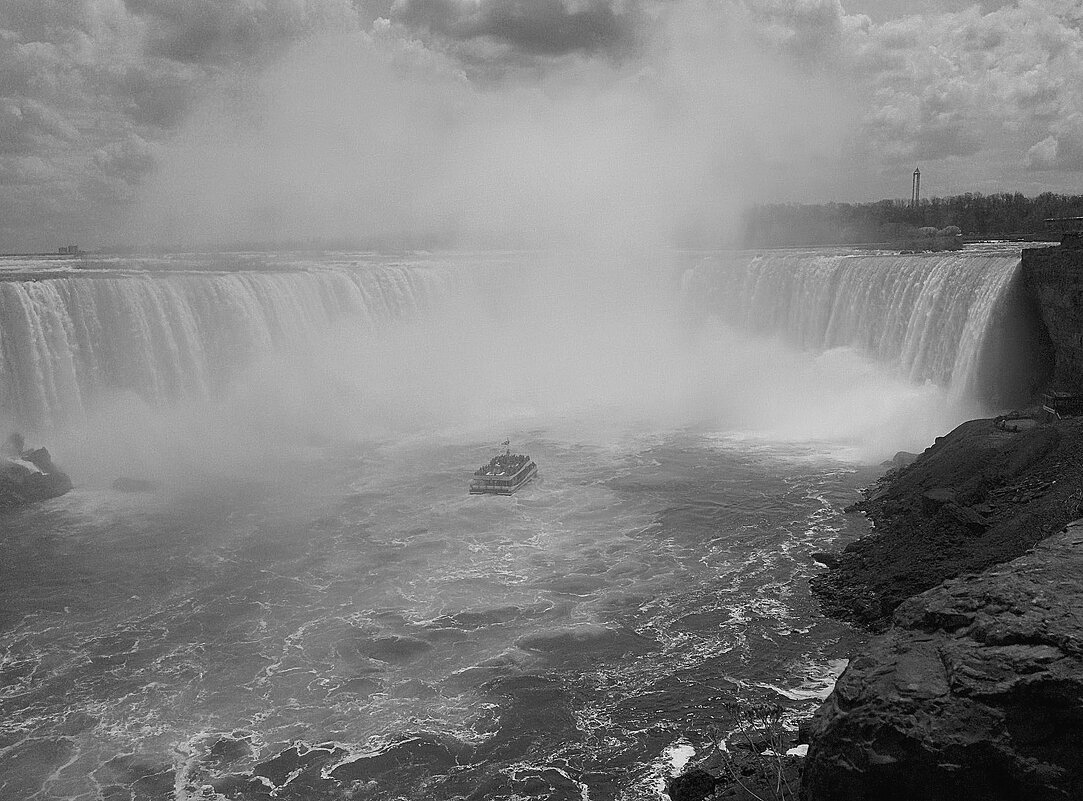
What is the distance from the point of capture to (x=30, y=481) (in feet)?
80.8

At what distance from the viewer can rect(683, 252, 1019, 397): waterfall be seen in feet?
92.7

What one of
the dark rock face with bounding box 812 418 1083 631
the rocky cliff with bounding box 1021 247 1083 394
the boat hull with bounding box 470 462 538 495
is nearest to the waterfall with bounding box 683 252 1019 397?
the rocky cliff with bounding box 1021 247 1083 394

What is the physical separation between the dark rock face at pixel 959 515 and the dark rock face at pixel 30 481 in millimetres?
21081

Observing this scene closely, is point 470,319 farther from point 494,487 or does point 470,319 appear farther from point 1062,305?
point 1062,305

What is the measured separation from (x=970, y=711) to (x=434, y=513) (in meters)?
17.3

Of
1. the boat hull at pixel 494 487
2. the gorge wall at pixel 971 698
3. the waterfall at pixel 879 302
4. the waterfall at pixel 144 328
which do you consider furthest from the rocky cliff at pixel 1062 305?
the waterfall at pixel 144 328

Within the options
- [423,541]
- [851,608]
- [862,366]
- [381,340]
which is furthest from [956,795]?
[381,340]

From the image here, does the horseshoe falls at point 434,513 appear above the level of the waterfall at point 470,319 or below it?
below

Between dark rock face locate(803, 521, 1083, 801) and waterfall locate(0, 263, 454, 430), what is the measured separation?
28.7 meters

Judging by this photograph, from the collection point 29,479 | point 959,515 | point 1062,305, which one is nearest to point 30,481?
point 29,479

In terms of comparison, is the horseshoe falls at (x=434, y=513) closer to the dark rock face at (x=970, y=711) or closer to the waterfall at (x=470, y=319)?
the waterfall at (x=470, y=319)

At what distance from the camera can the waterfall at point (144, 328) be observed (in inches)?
1125

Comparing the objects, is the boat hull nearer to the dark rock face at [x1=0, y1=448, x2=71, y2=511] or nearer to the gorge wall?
the dark rock face at [x1=0, y1=448, x2=71, y2=511]

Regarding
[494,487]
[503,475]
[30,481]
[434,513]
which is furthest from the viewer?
[503,475]
